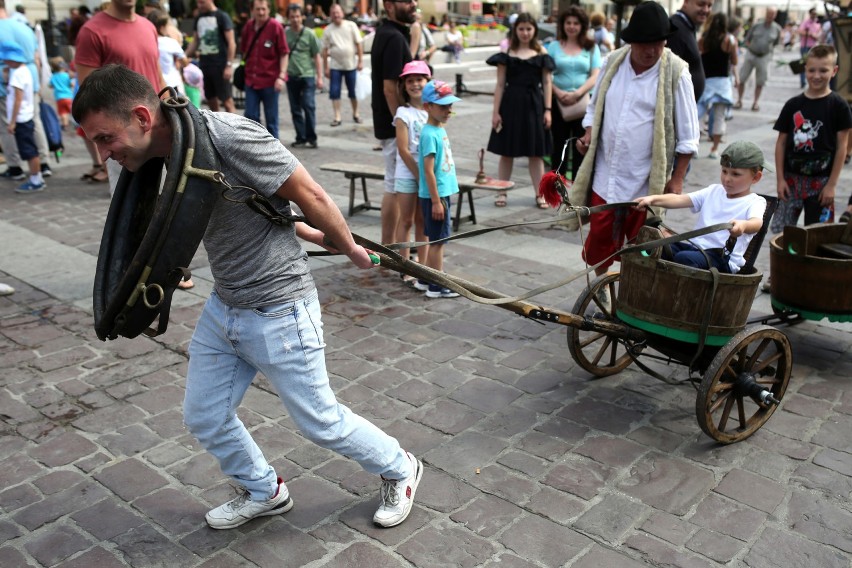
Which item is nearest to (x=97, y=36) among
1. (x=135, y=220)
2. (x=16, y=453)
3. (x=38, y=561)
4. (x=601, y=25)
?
(x=16, y=453)

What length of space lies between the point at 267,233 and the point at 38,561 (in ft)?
5.13

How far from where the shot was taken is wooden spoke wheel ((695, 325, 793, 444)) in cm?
379

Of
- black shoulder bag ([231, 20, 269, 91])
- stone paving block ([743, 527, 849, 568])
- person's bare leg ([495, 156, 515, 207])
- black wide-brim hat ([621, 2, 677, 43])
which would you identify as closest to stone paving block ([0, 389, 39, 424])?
stone paving block ([743, 527, 849, 568])

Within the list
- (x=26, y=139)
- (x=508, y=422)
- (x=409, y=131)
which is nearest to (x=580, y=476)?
(x=508, y=422)

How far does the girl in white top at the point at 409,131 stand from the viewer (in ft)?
19.3

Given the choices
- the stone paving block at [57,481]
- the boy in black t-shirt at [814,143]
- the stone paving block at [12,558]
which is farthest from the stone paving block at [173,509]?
the boy in black t-shirt at [814,143]

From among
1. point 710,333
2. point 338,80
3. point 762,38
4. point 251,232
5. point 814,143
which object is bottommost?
point 710,333

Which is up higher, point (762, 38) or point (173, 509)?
point (762, 38)

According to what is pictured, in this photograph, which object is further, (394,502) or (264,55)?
(264,55)

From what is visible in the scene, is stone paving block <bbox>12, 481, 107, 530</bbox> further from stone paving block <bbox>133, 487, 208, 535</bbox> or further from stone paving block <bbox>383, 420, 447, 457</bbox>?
stone paving block <bbox>383, 420, 447, 457</bbox>

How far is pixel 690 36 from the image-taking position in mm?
6449

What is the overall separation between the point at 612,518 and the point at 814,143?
12.5 ft

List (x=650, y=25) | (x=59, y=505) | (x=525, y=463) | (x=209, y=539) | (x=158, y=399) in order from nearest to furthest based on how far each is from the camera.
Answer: (x=209, y=539) → (x=59, y=505) → (x=525, y=463) → (x=158, y=399) → (x=650, y=25)

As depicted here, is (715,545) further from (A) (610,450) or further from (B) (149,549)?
(B) (149,549)
